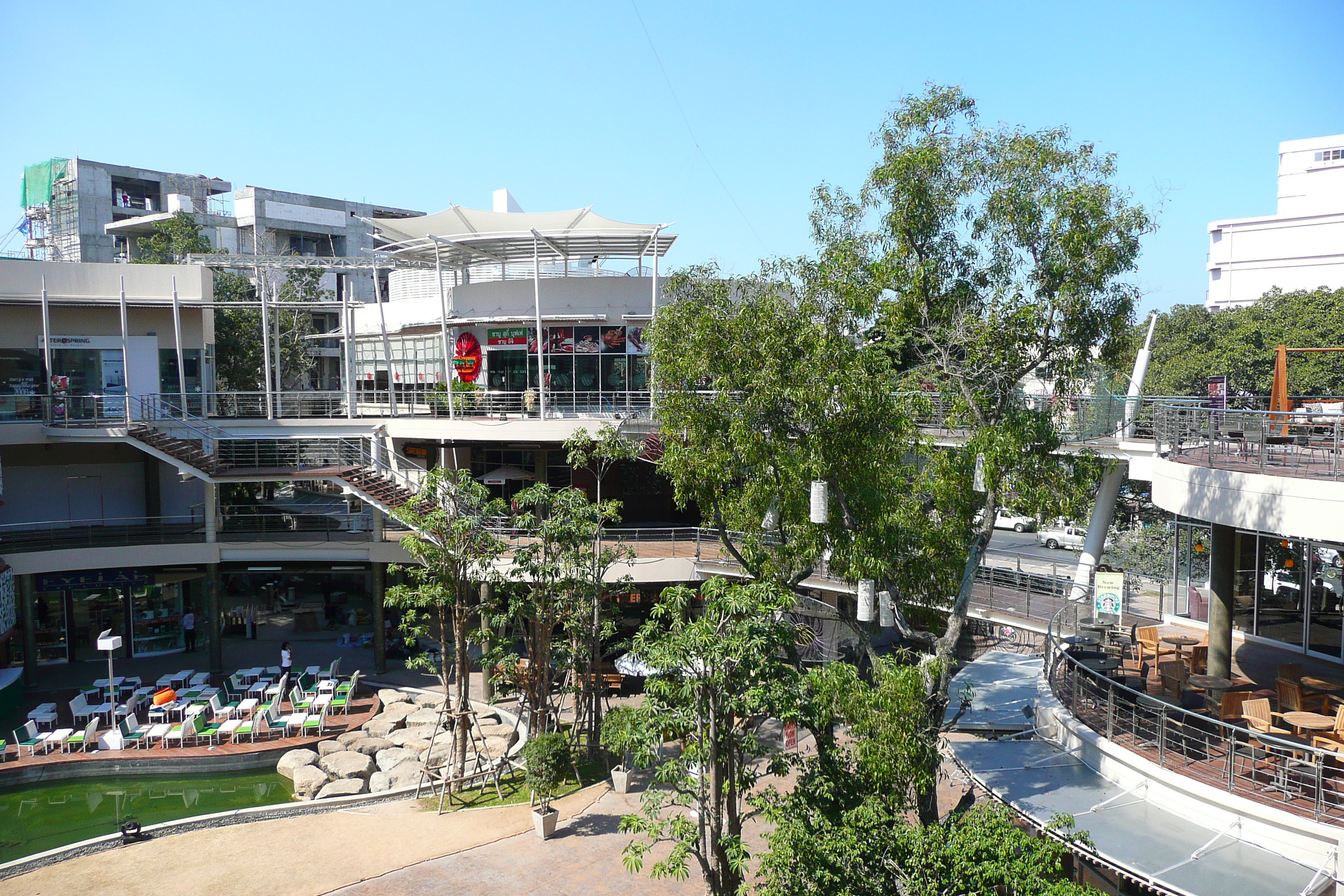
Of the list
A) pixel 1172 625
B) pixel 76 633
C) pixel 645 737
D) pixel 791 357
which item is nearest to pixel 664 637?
pixel 645 737

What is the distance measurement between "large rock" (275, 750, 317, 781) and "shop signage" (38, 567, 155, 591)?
30.3ft

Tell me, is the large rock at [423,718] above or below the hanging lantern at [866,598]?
below

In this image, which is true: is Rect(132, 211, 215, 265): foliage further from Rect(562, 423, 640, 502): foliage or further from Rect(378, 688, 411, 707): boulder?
Rect(562, 423, 640, 502): foliage

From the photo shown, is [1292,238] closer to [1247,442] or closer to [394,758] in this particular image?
[1247,442]

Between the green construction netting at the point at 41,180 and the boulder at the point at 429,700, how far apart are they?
5399 centimetres

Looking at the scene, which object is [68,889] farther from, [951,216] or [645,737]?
[951,216]

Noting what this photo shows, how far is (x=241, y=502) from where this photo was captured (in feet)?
101

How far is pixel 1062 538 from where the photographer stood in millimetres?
38750

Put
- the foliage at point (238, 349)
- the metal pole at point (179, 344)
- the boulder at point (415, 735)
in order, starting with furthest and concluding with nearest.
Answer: the foliage at point (238, 349)
the metal pole at point (179, 344)
the boulder at point (415, 735)

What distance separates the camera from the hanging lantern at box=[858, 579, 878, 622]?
43.8ft

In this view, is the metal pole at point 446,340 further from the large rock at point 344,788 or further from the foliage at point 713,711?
the foliage at point 713,711

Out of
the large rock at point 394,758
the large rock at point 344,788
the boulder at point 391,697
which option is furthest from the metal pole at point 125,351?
the large rock at point 344,788

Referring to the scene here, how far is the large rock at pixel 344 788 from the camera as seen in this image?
58.0ft

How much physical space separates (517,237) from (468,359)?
5872 millimetres
